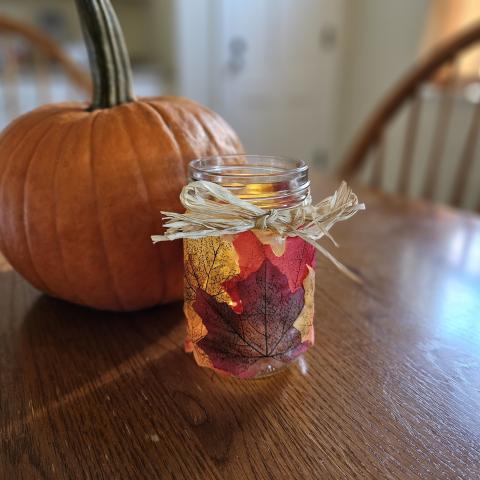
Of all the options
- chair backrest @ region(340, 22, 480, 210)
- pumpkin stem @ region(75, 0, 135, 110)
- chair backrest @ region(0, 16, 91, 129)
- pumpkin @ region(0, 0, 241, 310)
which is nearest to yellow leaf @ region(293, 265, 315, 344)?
pumpkin @ region(0, 0, 241, 310)

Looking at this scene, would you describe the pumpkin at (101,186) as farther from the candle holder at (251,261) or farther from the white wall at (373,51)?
the white wall at (373,51)

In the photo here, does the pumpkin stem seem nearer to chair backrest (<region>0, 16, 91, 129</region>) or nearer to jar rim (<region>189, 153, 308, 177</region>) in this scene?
jar rim (<region>189, 153, 308, 177</region>)

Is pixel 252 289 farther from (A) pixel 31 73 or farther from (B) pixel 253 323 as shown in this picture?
(A) pixel 31 73

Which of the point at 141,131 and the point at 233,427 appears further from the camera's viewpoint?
the point at 141,131

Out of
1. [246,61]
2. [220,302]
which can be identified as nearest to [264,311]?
[220,302]

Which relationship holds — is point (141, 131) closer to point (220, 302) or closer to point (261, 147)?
point (220, 302)

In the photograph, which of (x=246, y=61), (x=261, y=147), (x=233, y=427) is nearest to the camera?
(x=233, y=427)
